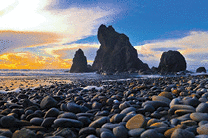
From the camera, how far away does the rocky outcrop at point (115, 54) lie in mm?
81750

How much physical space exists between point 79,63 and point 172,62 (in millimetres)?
51440

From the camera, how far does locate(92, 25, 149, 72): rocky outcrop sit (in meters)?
81.8

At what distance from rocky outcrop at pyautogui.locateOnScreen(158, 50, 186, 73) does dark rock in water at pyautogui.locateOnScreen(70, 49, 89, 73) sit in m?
44.6

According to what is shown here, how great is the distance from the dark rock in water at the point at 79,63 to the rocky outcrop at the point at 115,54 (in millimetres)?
9587

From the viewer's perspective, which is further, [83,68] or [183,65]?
[83,68]

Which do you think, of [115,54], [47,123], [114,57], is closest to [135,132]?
[47,123]

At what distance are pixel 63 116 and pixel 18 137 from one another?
3.06 feet

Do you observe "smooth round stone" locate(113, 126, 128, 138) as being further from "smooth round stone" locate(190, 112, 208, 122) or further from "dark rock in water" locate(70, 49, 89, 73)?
"dark rock in water" locate(70, 49, 89, 73)

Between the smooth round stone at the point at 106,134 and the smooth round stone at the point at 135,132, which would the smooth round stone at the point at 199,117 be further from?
the smooth round stone at the point at 106,134

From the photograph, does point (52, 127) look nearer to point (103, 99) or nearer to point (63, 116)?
point (63, 116)

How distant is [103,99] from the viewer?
16.3ft

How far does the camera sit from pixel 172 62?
2105 inches

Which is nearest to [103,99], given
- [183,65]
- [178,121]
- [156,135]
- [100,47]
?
[178,121]

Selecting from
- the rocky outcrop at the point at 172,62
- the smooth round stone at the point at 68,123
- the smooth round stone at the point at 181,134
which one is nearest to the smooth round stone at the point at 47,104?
the smooth round stone at the point at 68,123
